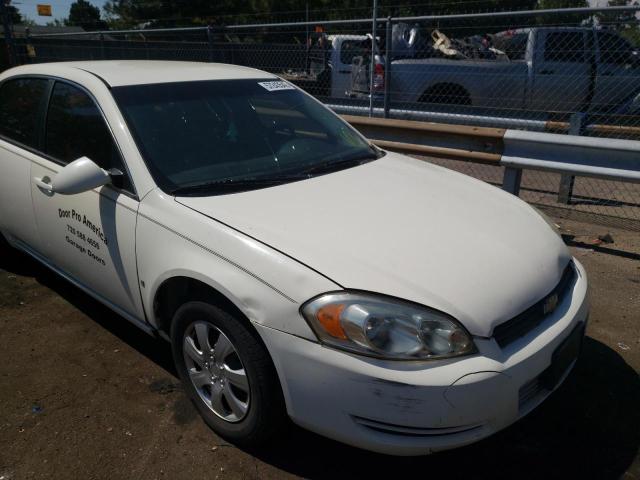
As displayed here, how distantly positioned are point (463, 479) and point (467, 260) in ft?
2.96

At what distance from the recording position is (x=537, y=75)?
29.3 feet

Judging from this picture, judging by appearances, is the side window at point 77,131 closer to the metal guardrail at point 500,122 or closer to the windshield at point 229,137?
the windshield at point 229,137

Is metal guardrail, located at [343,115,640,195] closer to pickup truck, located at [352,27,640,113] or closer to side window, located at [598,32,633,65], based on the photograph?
pickup truck, located at [352,27,640,113]

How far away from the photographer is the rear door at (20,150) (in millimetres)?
3488

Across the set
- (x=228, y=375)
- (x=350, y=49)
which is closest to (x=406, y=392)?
(x=228, y=375)

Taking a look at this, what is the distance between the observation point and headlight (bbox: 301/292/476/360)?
6.61 feet

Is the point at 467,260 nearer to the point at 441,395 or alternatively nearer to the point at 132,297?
the point at 441,395

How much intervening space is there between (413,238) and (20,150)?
262 centimetres

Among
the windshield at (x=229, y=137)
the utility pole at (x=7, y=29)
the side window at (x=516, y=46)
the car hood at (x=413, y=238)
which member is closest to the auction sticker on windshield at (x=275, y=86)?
the windshield at (x=229, y=137)

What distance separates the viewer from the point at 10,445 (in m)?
2.55

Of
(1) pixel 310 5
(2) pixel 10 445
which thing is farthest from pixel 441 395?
(1) pixel 310 5

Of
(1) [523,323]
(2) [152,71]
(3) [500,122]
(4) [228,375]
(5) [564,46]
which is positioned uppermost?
(5) [564,46]

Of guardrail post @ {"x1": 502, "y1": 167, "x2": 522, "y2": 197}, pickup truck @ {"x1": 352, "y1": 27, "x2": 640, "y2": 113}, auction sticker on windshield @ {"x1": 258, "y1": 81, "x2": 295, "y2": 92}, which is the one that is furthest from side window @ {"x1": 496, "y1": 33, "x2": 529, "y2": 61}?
A: auction sticker on windshield @ {"x1": 258, "y1": 81, "x2": 295, "y2": 92}

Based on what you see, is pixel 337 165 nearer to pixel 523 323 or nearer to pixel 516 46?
pixel 523 323
